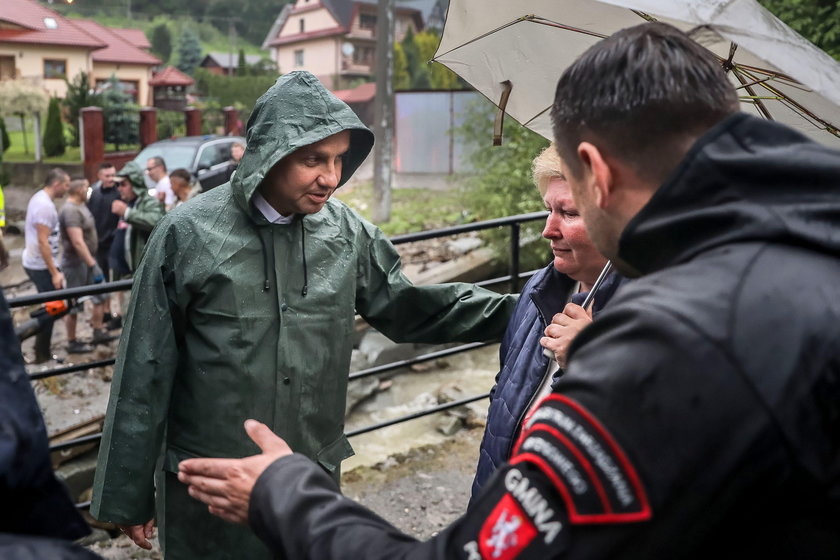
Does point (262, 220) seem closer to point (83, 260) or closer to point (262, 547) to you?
point (262, 547)

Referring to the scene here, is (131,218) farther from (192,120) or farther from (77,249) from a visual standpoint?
(192,120)

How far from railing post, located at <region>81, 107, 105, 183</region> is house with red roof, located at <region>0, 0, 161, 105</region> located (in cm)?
848

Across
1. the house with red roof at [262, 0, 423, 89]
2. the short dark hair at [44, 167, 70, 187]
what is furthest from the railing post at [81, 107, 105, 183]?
the house with red roof at [262, 0, 423, 89]

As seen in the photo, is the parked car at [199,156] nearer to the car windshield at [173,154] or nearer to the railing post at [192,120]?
the car windshield at [173,154]

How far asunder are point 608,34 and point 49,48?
3949 centimetres

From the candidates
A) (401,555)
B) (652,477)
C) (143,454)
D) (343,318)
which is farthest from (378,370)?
(652,477)

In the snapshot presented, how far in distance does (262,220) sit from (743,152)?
183cm

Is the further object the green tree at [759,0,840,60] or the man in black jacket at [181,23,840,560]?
the green tree at [759,0,840,60]

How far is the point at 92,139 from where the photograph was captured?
83.8 ft

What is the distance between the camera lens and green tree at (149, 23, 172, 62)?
233 ft

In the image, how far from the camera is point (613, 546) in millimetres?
1180

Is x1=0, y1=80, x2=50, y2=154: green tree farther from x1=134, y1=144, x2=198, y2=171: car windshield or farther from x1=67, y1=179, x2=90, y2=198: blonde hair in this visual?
x1=67, y1=179, x2=90, y2=198: blonde hair

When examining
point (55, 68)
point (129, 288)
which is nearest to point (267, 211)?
point (129, 288)

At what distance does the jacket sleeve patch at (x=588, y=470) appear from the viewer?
1166 mm
